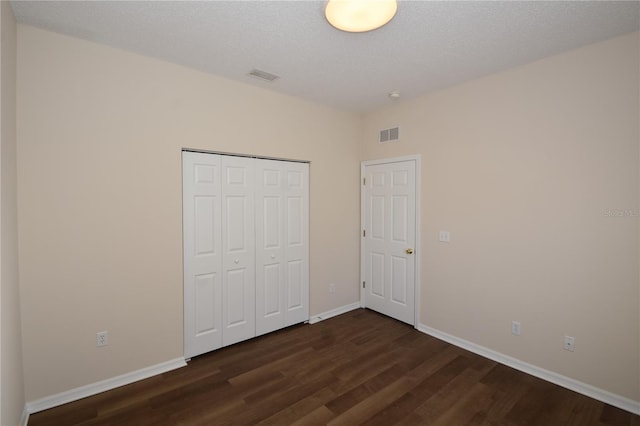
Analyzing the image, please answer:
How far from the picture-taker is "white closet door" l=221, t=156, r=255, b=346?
3055mm

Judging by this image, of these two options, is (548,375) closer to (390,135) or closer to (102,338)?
(390,135)

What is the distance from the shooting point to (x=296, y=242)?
3629mm

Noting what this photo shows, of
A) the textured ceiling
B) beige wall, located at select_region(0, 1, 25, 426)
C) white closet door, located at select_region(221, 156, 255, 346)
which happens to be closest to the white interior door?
the textured ceiling

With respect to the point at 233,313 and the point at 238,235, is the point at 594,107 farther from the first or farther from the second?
the point at 233,313

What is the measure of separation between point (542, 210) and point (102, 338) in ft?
12.7

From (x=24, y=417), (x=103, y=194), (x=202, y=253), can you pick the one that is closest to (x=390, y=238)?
(x=202, y=253)

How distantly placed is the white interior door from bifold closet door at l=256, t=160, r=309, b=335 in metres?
0.96

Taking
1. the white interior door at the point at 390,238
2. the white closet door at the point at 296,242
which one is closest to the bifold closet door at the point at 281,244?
the white closet door at the point at 296,242

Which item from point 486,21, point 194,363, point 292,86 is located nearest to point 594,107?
point 486,21

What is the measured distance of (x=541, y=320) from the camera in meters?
2.60

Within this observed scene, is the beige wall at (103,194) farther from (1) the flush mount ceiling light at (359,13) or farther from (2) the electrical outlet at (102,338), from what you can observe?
(1) the flush mount ceiling light at (359,13)

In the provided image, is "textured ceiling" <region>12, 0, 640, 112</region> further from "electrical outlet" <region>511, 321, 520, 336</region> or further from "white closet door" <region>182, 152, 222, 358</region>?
"electrical outlet" <region>511, 321, 520, 336</region>

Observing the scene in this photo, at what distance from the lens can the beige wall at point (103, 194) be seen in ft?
6.95

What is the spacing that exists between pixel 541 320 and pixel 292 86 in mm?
3313
